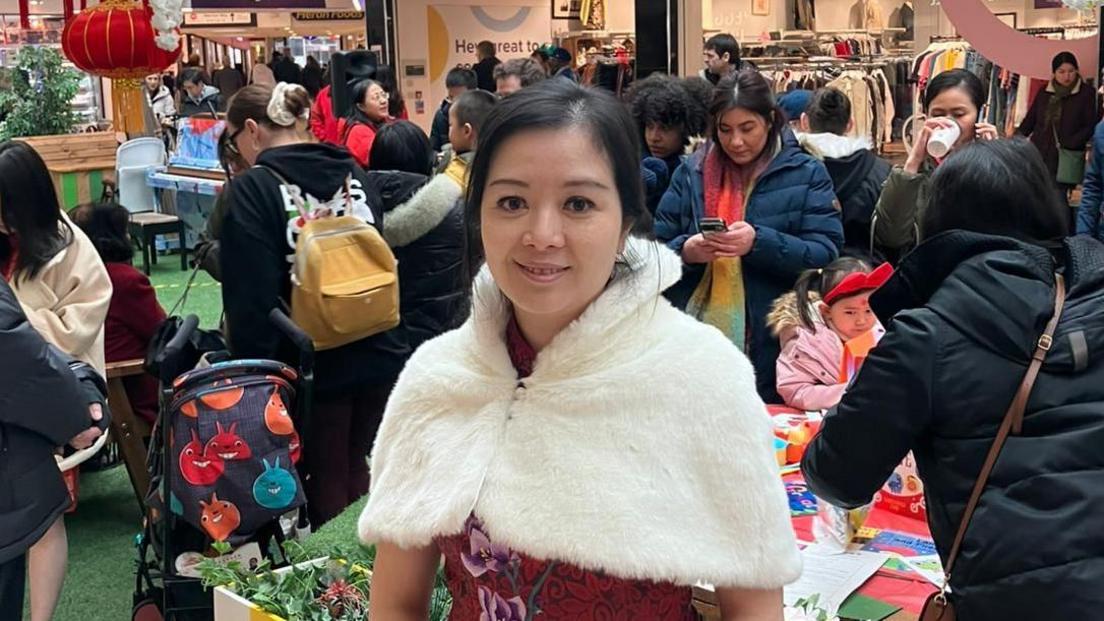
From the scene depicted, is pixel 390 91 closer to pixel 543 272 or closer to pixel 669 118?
pixel 669 118

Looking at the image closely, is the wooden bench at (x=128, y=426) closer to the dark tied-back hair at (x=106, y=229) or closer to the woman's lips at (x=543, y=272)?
the dark tied-back hair at (x=106, y=229)

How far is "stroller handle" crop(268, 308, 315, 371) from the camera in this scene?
11.5ft

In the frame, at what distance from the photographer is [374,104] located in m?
6.89

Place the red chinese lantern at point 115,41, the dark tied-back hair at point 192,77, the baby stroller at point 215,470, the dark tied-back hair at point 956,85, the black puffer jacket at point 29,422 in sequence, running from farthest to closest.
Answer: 1. the dark tied-back hair at point 192,77
2. the red chinese lantern at point 115,41
3. the dark tied-back hair at point 956,85
4. the baby stroller at point 215,470
5. the black puffer jacket at point 29,422

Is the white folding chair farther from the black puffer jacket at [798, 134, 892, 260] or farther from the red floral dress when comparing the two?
the red floral dress

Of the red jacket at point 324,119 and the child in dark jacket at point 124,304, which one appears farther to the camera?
the red jacket at point 324,119

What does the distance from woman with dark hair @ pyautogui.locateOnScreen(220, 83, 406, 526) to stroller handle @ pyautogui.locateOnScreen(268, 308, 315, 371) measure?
52mm

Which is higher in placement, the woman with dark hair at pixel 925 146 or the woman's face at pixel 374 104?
the woman's face at pixel 374 104

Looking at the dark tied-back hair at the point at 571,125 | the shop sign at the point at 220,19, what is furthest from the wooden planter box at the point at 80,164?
the shop sign at the point at 220,19

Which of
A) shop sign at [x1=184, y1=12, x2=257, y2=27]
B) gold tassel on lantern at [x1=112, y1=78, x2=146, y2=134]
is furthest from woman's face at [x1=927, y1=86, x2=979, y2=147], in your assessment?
shop sign at [x1=184, y1=12, x2=257, y2=27]

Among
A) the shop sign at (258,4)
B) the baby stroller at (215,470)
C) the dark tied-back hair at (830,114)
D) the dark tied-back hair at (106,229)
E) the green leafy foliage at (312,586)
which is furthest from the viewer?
the shop sign at (258,4)

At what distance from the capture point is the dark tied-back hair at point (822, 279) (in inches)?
141

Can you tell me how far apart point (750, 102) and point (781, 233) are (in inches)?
16.0

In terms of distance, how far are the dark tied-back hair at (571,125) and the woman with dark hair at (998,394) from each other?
631mm
